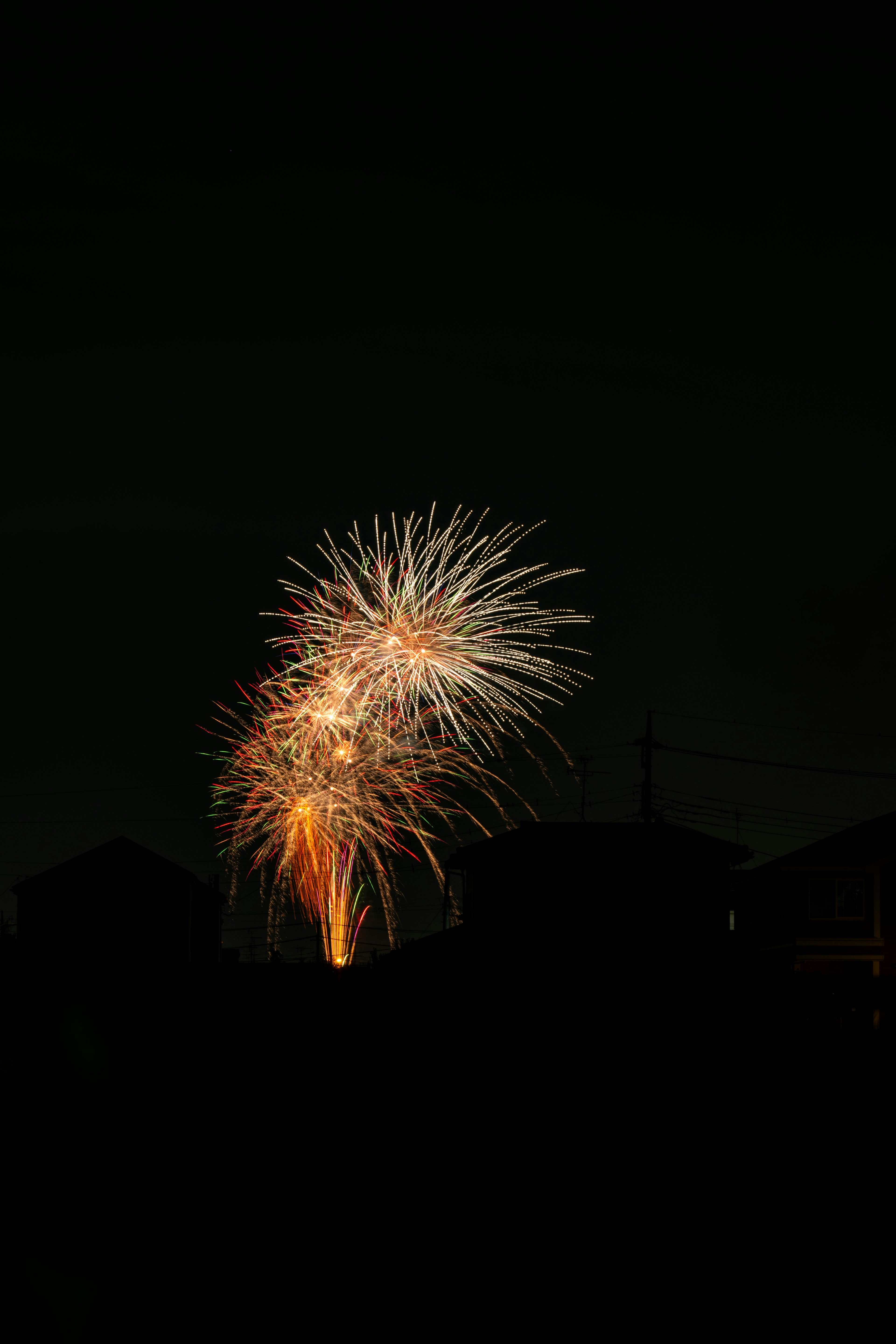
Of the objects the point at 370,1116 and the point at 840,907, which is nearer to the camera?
the point at 370,1116

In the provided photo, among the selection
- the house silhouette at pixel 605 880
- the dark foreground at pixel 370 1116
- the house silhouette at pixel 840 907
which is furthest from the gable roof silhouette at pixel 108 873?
the dark foreground at pixel 370 1116

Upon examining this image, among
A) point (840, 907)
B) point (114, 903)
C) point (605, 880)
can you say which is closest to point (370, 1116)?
point (605, 880)

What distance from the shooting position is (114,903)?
4653 cm

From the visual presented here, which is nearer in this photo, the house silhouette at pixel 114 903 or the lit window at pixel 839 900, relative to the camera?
the lit window at pixel 839 900

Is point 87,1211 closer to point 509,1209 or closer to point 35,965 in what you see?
point 509,1209

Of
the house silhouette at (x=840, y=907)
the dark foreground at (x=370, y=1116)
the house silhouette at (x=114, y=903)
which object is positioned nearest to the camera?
the dark foreground at (x=370, y=1116)

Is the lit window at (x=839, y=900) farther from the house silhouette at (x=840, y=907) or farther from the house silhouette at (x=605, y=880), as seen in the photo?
the house silhouette at (x=605, y=880)

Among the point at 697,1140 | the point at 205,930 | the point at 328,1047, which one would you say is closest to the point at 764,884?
the point at 205,930

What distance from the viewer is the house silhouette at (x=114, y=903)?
46.3m

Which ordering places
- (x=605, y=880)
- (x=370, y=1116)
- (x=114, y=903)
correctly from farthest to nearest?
(x=114, y=903) < (x=605, y=880) < (x=370, y=1116)

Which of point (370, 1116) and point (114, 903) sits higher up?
point (114, 903)

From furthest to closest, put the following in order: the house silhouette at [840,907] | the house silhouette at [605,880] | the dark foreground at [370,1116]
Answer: the house silhouette at [840,907], the house silhouette at [605,880], the dark foreground at [370,1116]

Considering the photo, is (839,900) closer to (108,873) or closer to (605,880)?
(605,880)

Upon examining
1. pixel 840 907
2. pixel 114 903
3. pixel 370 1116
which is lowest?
pixel 370 1116
